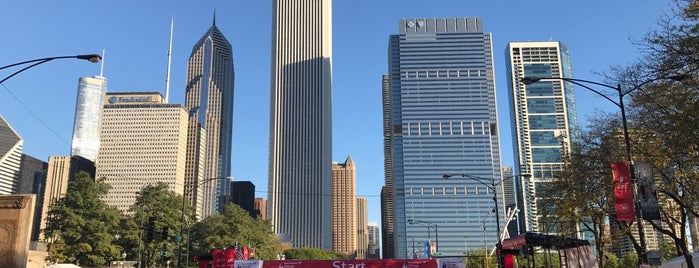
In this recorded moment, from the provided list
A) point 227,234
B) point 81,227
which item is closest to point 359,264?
point 81,227

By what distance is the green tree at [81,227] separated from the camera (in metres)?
58.3

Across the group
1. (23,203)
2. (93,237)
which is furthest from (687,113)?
(93,237)

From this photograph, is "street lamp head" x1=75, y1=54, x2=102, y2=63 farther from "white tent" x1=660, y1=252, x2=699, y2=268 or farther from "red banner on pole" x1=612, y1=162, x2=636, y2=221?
"white tent" x1=660, y1=252, x2=699, y2=268

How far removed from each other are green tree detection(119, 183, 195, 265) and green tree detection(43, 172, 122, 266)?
485 centimetres

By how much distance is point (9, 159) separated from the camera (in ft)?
638

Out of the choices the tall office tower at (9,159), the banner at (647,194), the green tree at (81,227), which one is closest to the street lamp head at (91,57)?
the banner at (647,194)

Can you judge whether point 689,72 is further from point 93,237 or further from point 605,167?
point 93,237

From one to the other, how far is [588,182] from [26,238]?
101ft

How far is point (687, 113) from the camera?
1941cm

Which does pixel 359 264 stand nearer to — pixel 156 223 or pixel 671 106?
pixel 671 106

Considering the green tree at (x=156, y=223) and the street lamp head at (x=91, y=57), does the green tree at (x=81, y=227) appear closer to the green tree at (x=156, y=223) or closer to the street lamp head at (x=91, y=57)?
the green tree at (x=156, y=223)

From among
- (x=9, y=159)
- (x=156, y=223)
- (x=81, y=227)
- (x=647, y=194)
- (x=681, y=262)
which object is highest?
(x=9, y=159)

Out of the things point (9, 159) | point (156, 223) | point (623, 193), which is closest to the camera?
point (623, 193)

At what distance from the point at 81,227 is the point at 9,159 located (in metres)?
161
